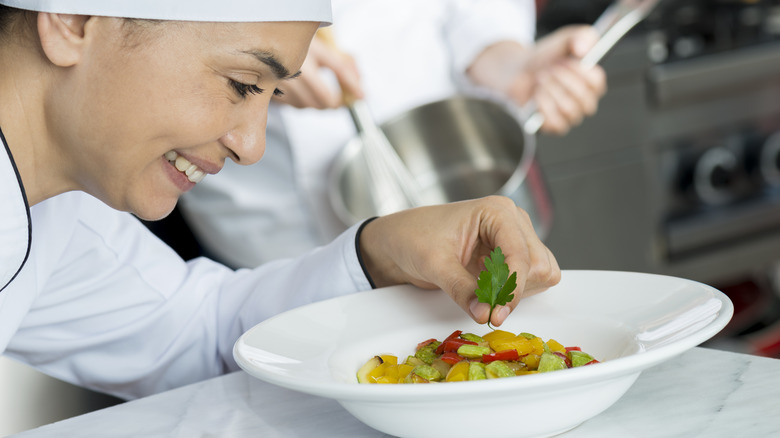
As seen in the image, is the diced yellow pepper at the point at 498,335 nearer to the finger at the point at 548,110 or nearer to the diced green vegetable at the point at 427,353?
the diced green vegetable at the point at 427,353

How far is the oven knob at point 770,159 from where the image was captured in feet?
9.08

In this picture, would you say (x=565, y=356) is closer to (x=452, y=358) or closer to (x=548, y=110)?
(x=452, y=358)

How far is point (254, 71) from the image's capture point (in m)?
0.74

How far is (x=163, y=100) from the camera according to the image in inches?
28.8

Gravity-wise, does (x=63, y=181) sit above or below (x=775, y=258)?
above

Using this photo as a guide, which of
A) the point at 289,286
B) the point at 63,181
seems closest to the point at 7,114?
the point at 63,181

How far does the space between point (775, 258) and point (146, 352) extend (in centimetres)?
238

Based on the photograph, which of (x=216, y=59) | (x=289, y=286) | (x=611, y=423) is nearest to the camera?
(x=611, y=423)

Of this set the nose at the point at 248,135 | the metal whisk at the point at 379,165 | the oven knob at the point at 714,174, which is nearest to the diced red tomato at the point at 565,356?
the nose at the point at 248,135

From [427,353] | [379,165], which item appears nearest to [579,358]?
[427,353]

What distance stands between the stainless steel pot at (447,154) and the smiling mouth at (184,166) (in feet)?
1.35

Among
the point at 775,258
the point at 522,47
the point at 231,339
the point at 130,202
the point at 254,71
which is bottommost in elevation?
the point at 775,258

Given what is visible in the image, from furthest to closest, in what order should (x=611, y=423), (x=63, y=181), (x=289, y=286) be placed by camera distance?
(x=289, y=286), (x=63, y=181), (x=611, y=423)

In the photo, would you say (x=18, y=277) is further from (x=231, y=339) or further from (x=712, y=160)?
(x=712, y=160)
